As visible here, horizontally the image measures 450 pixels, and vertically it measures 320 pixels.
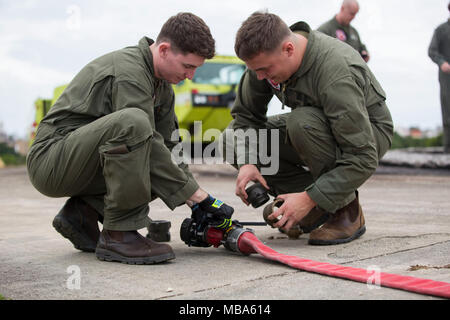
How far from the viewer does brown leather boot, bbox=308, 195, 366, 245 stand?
8.78 ft

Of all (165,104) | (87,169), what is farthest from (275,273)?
(165,104)

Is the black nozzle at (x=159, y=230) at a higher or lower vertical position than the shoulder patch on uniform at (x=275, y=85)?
lower

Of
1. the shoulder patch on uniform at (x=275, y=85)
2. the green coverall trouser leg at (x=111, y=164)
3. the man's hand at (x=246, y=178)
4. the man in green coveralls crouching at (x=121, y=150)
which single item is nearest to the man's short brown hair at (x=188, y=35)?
the man in green coveralls crouching at (x=121, y=150)

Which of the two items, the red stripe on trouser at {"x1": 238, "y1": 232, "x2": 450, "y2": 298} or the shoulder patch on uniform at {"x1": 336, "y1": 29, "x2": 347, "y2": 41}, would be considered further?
the shoulder patch on uniform at {"x1": 336, "y1": 29, "x2": 347, "y2": 41}

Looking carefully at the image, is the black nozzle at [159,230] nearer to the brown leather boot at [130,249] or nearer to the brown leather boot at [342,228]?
the brown leather boot at [130,249]

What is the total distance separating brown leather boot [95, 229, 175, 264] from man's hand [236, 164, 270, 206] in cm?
61

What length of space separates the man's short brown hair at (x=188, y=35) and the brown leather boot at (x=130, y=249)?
0.82 metres

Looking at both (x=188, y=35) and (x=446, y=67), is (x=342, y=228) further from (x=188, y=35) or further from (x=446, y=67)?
(x=446, y=67)

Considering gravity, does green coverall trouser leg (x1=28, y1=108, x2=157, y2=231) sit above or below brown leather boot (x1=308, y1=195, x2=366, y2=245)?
above

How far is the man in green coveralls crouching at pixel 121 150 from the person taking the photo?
2223 mm

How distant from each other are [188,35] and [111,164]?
645 mm

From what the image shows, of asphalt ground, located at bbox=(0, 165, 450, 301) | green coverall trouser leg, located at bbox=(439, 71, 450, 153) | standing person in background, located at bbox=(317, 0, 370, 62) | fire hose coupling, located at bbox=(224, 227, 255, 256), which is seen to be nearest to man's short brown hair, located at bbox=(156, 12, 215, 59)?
fire hose coupling, located at bbox=(224, 227, 255, 256)

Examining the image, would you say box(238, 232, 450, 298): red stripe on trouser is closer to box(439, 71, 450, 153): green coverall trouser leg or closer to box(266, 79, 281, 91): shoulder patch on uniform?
box(266, 79, 281, 91): shoulder patch on uniform
